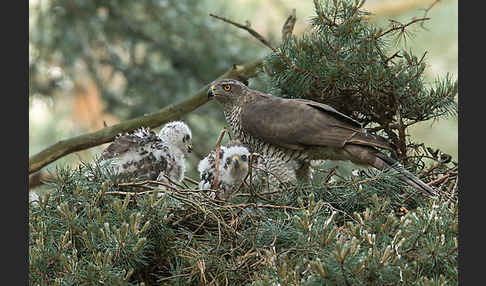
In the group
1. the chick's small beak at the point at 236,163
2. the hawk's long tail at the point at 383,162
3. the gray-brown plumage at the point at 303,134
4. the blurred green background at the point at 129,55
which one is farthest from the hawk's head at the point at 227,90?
the blurred green background at the point at 129,55

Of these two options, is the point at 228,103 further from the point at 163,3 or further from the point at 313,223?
the point at 163,3

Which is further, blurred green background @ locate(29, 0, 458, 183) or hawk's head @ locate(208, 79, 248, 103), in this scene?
blurred green background @ locate(29, 0, 458, 183)

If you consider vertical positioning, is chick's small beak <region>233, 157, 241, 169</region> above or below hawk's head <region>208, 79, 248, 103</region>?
below

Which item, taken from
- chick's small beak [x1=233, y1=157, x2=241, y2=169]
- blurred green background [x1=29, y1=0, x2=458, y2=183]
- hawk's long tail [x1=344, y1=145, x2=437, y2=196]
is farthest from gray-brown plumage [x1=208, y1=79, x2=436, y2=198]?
blurred green background [x1=29, y1=0, x2=458, y2=183]

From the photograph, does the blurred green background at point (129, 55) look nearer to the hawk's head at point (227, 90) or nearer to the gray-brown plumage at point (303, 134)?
the hawk's head at point (227, 90)

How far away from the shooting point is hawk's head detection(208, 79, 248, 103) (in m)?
3.16

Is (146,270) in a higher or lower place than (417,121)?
lower

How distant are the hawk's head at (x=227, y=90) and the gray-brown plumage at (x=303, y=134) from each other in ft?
0.34

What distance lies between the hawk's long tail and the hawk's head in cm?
70

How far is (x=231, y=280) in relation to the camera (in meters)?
1.97

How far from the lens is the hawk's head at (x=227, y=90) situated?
316 cm

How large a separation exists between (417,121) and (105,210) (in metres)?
1.45

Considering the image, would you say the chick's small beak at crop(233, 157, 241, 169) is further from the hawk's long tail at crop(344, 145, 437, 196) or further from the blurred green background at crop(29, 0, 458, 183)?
the blurred green background at crop(29, 0, 458, 183)

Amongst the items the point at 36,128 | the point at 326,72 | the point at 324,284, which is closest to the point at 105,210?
the point at 324,284
